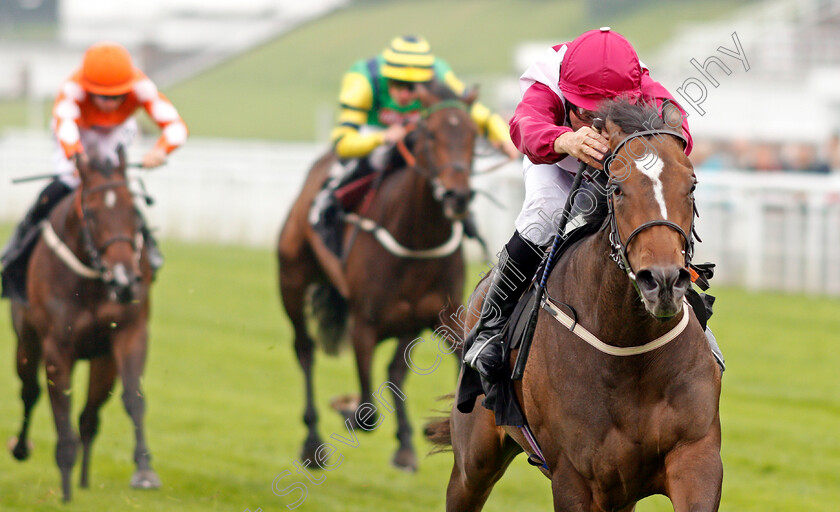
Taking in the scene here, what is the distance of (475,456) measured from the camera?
3.97 meters

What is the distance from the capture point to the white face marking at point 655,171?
283 centimetres

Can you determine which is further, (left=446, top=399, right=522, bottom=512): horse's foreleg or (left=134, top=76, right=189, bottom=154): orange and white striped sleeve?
(left=134, top=76, right=189, bottom=154): orange and white striped sleeve

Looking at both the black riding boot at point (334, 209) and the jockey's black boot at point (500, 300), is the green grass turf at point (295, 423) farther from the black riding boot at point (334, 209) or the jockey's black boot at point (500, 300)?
the jockey's black boot at point (500, 300)

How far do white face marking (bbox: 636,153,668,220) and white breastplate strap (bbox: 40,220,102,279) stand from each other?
3458 mm

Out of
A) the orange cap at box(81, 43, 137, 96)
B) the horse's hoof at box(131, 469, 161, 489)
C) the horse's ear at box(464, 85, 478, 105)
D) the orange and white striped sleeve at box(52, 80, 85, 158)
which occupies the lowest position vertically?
the horse's hoof at box(131, 469, 161, 489)

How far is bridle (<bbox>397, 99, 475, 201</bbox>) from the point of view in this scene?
614 cm

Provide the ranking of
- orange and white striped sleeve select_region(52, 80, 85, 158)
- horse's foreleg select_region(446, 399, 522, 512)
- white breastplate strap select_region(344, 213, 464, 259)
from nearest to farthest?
horse's foreleg select_region(446, 399, 522, 512) → orange and white striped sleeve select_region(52, 80, 85, 158) → white breastplate strap select_region(344, 213, 464, 259)

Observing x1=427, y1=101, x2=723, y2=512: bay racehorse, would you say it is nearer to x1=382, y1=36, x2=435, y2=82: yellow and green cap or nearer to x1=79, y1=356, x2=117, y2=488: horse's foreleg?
x1=79, y1=356, x2=117, y2=488: horse's foreleg

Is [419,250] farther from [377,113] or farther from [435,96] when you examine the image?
[377,113]

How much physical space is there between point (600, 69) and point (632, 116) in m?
0.34

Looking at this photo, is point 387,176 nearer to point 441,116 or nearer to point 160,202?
point 441,116

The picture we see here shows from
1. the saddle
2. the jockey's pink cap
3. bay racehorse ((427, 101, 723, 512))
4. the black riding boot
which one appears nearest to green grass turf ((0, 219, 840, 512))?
the black riding boot

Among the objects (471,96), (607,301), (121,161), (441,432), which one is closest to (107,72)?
(121,161)

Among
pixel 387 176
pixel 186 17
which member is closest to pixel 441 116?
pixel 387 176
